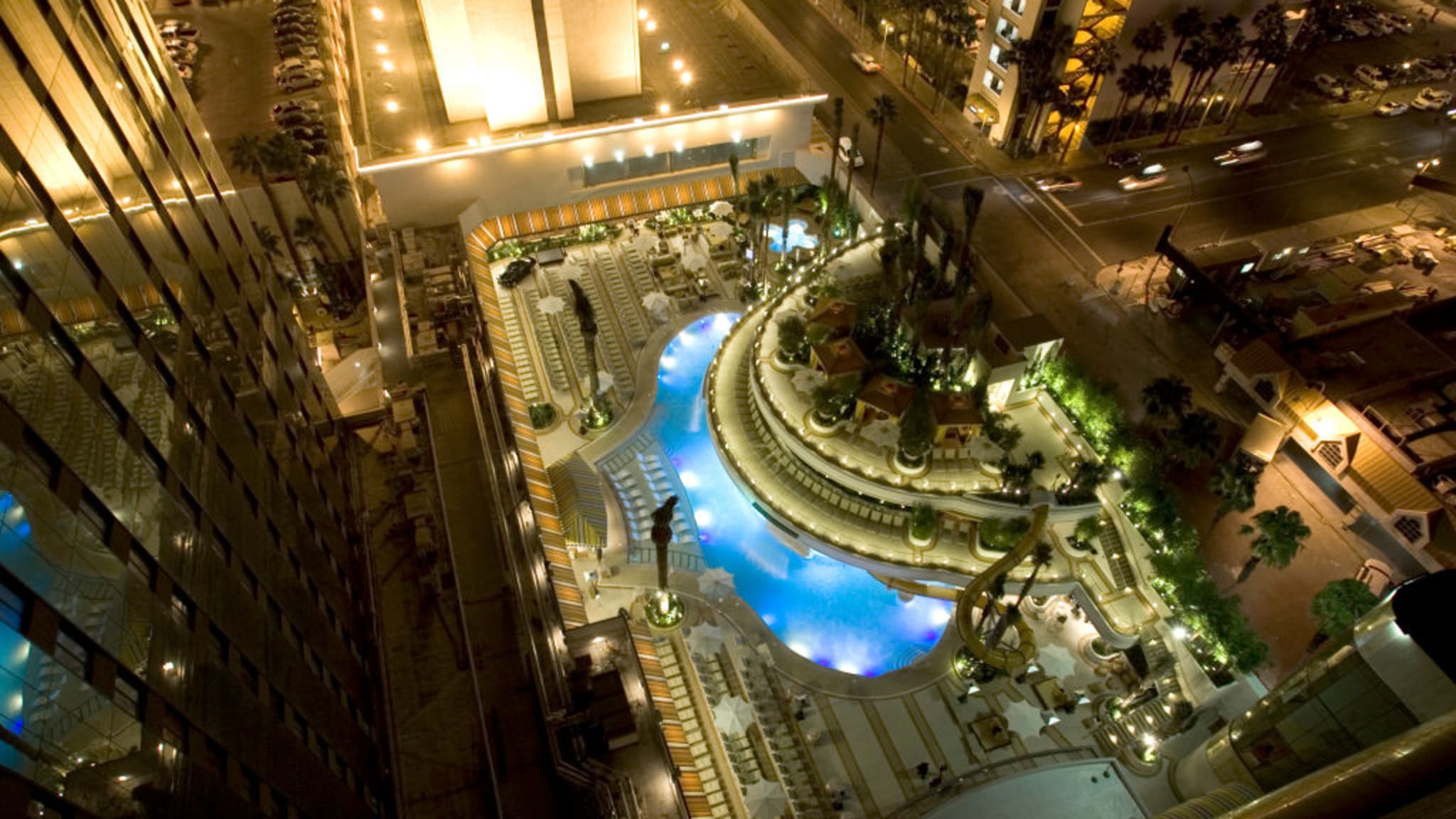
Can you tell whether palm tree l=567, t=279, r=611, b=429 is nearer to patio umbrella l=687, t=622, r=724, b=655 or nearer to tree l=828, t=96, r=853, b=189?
patio umbrella l=687, t=622, r=724, b=655

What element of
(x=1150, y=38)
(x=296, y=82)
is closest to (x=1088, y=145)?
(x=1150, y=38)

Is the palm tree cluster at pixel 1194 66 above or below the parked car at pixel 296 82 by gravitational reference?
below

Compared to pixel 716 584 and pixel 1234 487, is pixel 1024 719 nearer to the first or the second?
pixel 1234 487

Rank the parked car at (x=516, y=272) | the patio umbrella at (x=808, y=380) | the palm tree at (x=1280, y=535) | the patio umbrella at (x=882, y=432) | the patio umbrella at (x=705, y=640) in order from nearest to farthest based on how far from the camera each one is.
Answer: the palm tree at (x=1280, y=535) < the patio umbrella at (x=705, y=640) < the patio umbrella at (x=882, y=432) < the patio umbrella at (x=808, y=380) < the parked car at (x=516, y=272)

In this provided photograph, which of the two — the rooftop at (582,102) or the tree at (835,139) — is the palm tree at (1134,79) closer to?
the tree at (835,139)

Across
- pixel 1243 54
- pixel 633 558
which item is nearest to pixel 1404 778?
pixel 633 558

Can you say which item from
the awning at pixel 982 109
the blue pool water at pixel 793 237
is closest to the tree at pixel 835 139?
the blue pool water at pixel 793 237
